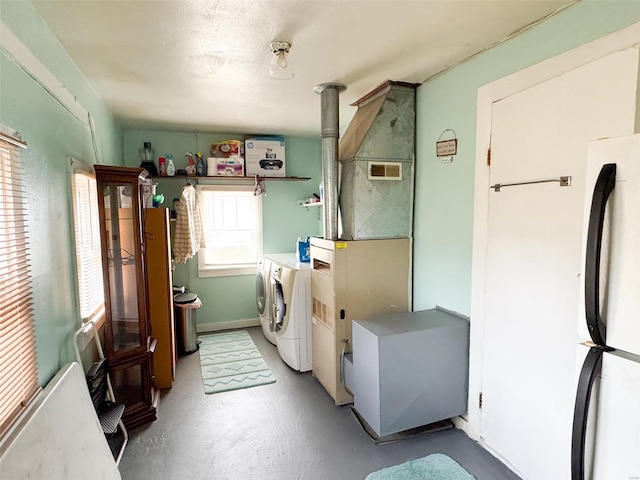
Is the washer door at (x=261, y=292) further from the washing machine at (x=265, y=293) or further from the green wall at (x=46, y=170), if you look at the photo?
the green wall at (x=46, y=170)

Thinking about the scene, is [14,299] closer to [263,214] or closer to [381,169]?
[381,169]

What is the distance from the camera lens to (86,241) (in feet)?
8.01

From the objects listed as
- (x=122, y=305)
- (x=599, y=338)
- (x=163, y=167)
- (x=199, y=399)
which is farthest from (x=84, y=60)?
(x=599, y=338)

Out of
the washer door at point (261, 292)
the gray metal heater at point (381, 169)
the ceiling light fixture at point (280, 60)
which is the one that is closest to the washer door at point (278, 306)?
the washer door at point (261, 292)

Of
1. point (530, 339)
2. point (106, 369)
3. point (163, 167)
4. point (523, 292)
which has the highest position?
point (163, 167)

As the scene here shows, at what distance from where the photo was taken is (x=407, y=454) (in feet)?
7.15

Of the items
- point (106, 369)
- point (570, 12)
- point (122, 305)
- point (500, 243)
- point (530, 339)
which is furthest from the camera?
point (122, 305)

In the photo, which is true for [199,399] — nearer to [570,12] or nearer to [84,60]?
[84,60]

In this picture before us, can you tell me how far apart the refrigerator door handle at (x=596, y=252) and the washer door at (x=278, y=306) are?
8.49ft

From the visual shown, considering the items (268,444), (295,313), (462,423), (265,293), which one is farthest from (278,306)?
(462,423)

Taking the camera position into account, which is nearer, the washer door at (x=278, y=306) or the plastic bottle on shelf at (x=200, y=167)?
the washer door at (x=278, y=306)

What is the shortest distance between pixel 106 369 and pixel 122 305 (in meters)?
0.43

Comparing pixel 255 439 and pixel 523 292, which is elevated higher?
pixel 523 292

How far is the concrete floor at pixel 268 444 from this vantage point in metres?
2.06
